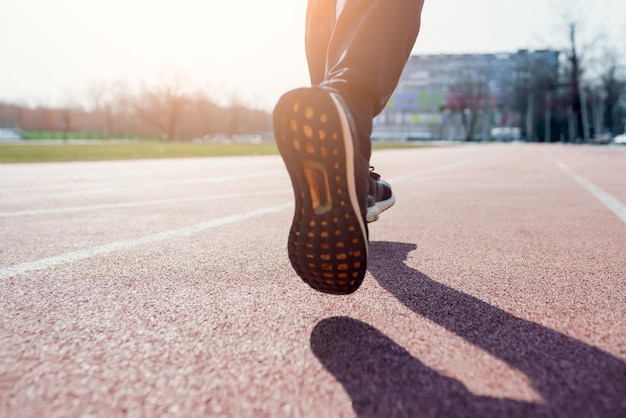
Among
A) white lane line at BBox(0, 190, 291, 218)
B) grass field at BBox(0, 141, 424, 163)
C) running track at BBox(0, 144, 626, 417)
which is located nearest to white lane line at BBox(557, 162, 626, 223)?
running track at BBox(0, 144, 626, 417)

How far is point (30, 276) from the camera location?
1.52m

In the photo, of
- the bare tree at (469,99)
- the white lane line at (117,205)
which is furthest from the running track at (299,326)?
the bare tree at (469,99)

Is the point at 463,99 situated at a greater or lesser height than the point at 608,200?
greater

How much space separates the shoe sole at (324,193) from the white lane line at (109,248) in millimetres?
929

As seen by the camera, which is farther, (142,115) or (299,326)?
(142,115)

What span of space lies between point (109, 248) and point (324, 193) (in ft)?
3.62

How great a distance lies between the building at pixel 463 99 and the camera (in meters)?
68.3

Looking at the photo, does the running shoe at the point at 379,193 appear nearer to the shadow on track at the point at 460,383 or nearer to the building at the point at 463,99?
the shadow on track at the point at 460,383

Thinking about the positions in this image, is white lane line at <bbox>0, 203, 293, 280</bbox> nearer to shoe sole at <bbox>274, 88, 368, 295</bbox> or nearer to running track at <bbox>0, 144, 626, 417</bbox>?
running track at <bbox>0, 144, 626, 417</bbox>

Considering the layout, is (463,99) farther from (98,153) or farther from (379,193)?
(379,193)

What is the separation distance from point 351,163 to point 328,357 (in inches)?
17.9

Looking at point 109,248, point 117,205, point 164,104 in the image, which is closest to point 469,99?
point 164,104

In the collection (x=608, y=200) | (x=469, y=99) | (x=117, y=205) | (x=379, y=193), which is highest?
(x=469, y=99)

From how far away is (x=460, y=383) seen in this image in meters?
0.85
